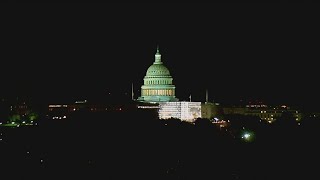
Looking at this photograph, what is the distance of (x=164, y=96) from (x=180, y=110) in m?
7.48

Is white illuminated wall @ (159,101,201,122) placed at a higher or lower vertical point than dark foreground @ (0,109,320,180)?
higher

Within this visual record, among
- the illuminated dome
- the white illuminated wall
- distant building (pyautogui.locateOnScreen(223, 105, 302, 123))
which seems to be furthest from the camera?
the illuminated dome

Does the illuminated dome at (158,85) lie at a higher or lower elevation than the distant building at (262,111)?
higher

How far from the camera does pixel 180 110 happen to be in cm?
12212

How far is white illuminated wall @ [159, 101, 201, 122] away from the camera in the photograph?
395 feet

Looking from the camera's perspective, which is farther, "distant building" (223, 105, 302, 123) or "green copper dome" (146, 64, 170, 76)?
"green copper dome" (146, 64, 170, 76)

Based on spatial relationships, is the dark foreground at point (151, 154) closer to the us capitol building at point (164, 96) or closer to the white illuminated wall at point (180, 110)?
the white illuminated wall at point (180, 110)

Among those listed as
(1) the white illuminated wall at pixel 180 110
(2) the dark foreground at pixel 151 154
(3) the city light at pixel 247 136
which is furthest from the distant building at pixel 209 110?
(2) the dark foreground at pixel 151 154

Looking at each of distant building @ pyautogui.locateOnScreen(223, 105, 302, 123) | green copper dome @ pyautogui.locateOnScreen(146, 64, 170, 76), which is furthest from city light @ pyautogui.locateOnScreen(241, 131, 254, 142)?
green copper dome @ pyautogui.locateOnScreen(146, 64, 170, 76)

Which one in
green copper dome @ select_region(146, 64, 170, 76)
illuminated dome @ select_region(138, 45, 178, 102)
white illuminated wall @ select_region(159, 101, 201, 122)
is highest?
green copper dome @ select_region(146, 64, 170, 76)

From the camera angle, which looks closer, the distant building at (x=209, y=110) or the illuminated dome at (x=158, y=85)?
the distant building at (x=209, y=110)

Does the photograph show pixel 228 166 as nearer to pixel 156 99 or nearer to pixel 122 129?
pixel 122 129

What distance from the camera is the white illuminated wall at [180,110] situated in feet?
395

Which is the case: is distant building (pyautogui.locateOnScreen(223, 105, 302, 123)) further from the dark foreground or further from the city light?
the dark foreground
